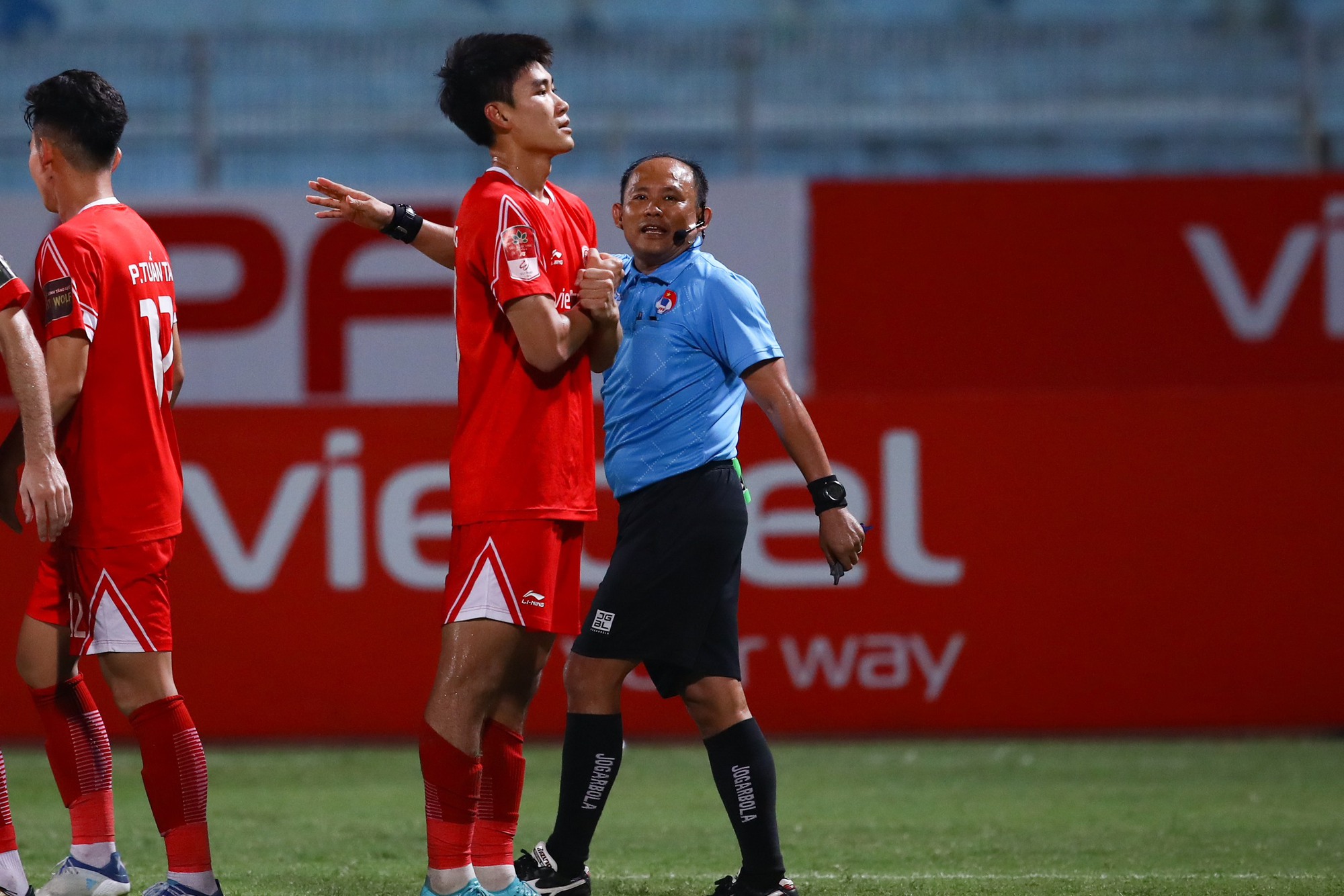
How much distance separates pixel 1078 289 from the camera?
972 centimetres

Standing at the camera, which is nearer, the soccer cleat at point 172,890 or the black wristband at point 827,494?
the soccer cleat at point 172,890

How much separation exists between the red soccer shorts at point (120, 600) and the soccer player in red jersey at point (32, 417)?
0.12 m

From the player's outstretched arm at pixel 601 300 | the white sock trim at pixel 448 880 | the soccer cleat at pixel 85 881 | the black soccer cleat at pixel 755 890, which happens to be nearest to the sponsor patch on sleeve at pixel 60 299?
the player's outstretched arm at pixel 601 300

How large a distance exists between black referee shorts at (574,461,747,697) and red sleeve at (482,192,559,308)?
0.68 metres

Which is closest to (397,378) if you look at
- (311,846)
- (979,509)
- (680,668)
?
(979,509)

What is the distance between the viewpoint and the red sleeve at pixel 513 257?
3404mm

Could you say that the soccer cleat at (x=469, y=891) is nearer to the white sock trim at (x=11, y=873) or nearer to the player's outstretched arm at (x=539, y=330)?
the white sock trim at (x=11, y=873)

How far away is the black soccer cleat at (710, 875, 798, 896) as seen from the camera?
151 inches

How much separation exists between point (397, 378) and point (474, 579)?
21.4 feet

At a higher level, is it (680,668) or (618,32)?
(618,32)

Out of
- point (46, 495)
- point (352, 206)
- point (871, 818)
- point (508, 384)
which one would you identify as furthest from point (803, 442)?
point (871, 818)

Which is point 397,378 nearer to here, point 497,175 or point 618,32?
point 618,32

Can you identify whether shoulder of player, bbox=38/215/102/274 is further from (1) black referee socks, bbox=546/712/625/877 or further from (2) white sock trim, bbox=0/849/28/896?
(1) black referee socks, bbox=546/712/625/877

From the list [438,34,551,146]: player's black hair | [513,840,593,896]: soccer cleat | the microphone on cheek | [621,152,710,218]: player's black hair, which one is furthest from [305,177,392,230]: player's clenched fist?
[513,840,593,896]: soccer cleat
